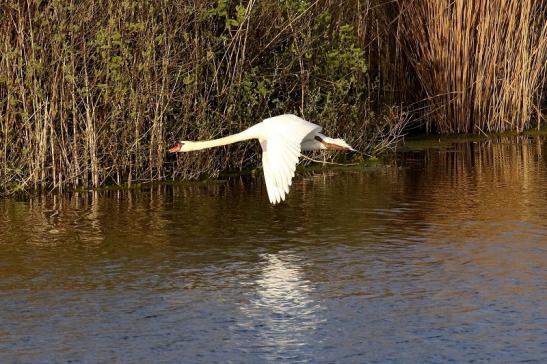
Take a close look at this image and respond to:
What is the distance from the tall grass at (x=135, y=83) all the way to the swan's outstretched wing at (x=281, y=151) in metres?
2.43

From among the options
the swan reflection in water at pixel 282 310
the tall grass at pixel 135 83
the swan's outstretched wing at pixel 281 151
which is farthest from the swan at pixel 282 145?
the tall grass at pixel 135 83

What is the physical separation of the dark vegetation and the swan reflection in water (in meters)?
4.06

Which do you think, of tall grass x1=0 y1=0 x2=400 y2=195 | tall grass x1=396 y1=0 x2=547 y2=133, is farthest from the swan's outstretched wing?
tall grass x1=396 y1=0 x2=547 y2=133

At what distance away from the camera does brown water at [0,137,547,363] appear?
6410 mm

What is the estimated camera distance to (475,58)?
16.9m

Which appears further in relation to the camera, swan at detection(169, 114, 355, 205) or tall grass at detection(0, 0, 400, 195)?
tall grass at detection(0, 0, 400, 195)

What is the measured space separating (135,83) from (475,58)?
618 cm

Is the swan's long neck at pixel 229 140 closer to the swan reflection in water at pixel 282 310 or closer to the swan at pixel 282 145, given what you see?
the swan at pixel 282 145

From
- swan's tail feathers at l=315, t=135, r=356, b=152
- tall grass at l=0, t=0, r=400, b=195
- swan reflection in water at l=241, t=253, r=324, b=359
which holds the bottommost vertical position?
swan reflection in water at l=241, t=253, r=324, b=359

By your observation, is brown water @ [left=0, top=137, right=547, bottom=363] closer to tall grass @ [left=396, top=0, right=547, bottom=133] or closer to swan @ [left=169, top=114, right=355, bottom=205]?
swan @ [left=169, top=114, right=355, bottom=205]

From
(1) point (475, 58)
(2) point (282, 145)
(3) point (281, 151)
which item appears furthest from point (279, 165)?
(1) point (475, 58)

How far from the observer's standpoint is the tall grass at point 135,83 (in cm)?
1187

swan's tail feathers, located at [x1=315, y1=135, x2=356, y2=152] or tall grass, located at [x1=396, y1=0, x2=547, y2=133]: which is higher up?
tall grass, located at [x1=396, y1=0, x2=547, y2=133]

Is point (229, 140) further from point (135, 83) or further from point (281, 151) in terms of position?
point (135, 83)
